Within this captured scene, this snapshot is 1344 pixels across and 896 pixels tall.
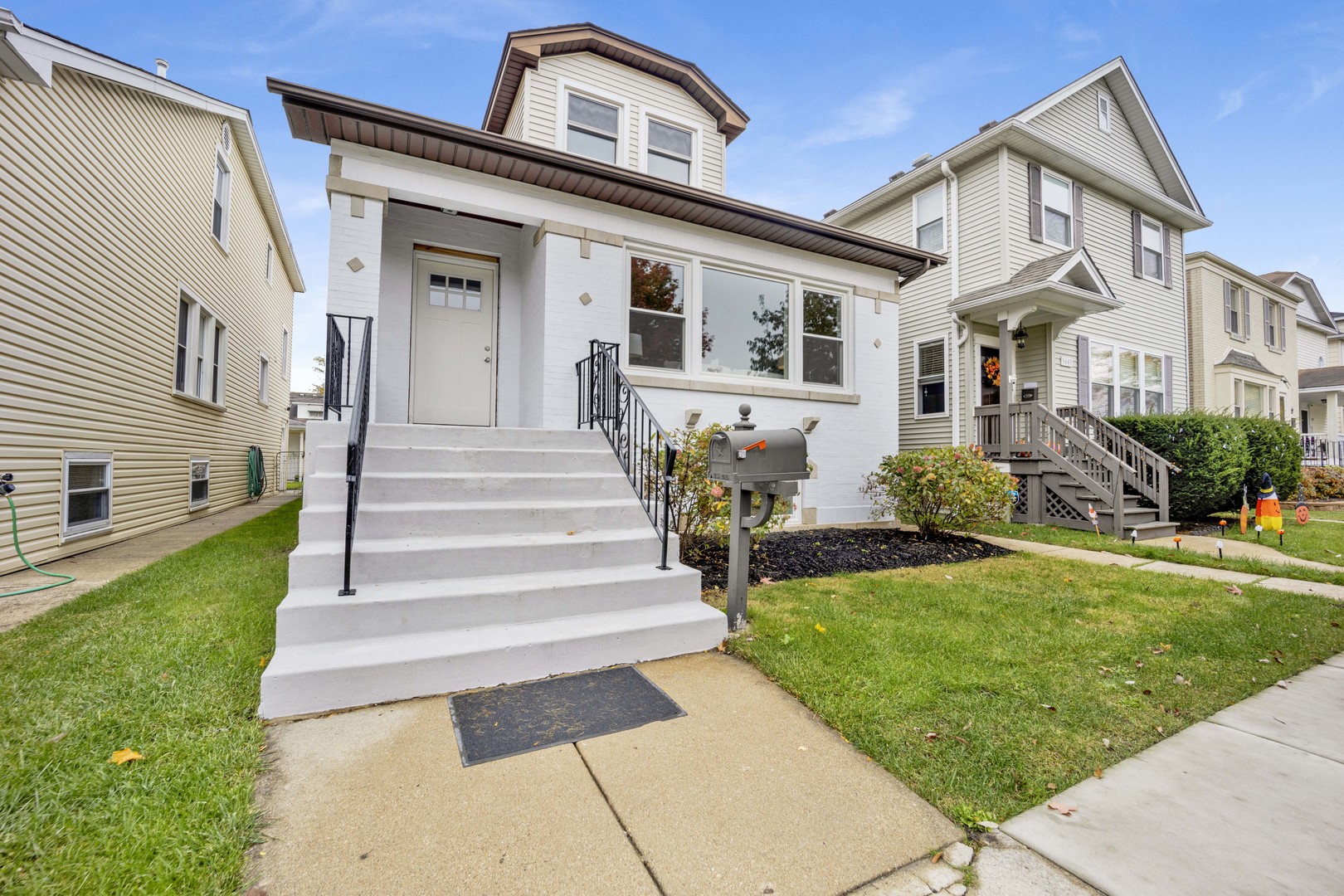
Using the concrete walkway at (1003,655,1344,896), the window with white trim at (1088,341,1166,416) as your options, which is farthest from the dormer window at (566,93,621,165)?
the window with white trim at (1088,341,1166,416)

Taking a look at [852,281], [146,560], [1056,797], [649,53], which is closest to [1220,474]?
[852,281]

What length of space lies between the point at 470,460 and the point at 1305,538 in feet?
32.0

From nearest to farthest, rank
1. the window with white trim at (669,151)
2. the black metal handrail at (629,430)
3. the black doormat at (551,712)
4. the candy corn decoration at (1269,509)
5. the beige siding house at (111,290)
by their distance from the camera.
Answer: the black doormat at (551,712), the black metal handrail at (629,430), the beige siding house at (111,290), the candy corn decoration at (1269,509), the window with white trim at (669,151)

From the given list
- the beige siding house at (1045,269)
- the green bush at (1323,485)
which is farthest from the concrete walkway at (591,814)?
the green bush at (1323,485)

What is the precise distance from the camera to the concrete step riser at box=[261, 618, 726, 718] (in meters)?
2.40

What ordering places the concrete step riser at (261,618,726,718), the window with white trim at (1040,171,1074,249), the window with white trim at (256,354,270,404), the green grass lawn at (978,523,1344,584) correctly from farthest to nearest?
the window with white trim at (256,354,270,404) → the window with white trim at (1040,171,1074,249) → the green grass lawn at (978,523,1344,584) → the concrete step riser at (261,618,726,718)

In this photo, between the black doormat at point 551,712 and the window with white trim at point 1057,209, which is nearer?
the black doormat at point 551,712

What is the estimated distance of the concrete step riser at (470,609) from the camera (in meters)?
2.70

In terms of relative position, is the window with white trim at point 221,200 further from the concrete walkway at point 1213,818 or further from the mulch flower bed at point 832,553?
the concrete walkway at point 1213,818

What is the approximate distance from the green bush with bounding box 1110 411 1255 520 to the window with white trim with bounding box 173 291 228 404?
1469 cm

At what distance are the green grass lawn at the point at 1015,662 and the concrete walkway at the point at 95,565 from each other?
480 cm

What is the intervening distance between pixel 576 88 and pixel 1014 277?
7611 mm

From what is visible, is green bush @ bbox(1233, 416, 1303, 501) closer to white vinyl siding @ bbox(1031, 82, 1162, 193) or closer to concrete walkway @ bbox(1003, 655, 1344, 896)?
white vinyl siding @ bbox(1031, 82, 1162, 193)

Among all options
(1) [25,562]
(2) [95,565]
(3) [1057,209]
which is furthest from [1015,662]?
(3) [1057,209]
